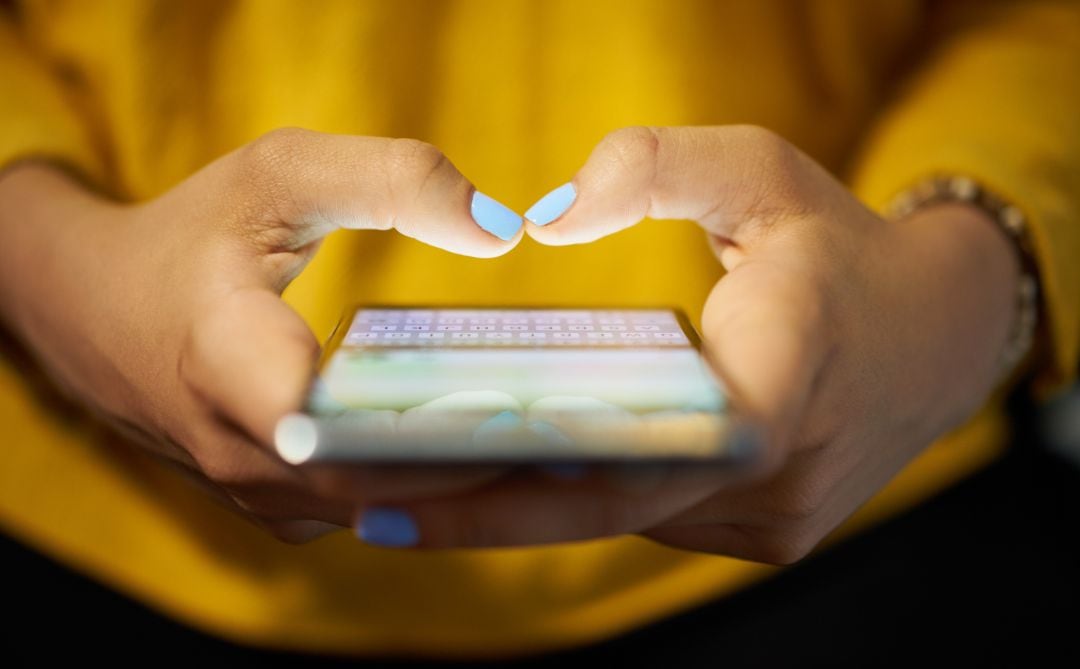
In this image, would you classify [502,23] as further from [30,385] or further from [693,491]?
[30,385]

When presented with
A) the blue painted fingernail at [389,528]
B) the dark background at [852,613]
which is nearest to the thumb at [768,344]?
the blue painted fingernail at [389,528]

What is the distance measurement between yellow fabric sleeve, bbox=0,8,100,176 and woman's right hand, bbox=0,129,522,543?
0.13 feet

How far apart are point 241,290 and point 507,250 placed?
101mm

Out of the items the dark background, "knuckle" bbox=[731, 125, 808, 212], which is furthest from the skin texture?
the dark background

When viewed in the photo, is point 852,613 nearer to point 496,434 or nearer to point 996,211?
point 996,211

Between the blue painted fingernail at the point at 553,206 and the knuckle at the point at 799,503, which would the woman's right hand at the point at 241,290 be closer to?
the blue painted fingernail at the point at 553,206

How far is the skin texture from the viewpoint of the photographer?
9.5 inches

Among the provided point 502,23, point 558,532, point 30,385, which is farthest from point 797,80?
point 30,385

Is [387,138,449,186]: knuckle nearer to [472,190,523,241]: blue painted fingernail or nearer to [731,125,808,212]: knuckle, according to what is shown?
[472,190,523,241]: blue painted fingernail

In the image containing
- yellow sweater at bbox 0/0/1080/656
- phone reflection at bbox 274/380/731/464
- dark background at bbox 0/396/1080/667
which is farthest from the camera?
dark background at bbox 0/396/1080/667

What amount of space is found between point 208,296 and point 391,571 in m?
0.20

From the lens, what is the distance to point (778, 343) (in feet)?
0.86

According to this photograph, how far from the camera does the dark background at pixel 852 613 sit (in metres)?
0.45

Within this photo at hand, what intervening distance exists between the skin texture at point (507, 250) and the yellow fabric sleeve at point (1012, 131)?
0.04 m
